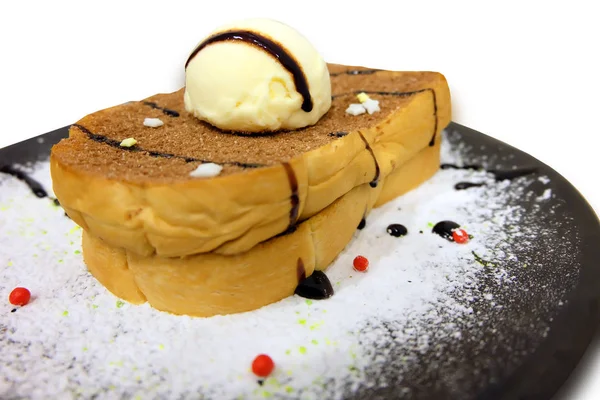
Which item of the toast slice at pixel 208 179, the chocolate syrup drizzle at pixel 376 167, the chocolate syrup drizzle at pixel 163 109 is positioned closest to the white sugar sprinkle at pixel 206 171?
the toast slice at pixel 208 179

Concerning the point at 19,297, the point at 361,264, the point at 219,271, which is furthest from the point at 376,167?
the point at 19,297

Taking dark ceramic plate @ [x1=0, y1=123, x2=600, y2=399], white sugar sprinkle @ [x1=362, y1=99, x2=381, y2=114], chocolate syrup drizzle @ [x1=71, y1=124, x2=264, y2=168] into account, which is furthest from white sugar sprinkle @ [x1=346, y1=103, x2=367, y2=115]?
dark ceramic plate @ [x1=0, y1=123, x2=600, y2=399]

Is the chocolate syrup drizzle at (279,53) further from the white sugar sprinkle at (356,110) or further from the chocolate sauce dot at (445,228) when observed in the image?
the chocolate sauce dot at (445,228)

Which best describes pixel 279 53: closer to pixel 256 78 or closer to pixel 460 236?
pixel 256 78

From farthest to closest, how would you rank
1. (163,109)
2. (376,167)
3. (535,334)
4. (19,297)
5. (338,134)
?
(163,109) < (376,167) < (338,134) < (19,297) < (535,334)

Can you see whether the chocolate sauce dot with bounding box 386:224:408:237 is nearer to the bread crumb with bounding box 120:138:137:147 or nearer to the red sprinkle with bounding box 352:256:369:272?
the red sprinkle with bounding box 352:256:369:272
